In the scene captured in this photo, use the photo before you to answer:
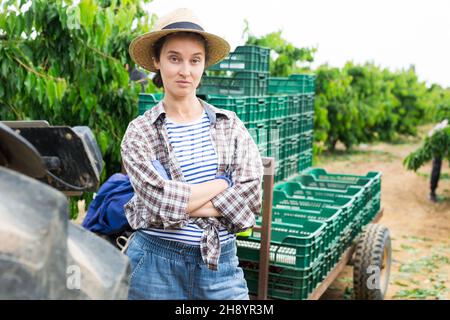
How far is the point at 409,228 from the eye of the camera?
309 inches

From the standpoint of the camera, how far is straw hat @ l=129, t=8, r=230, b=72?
211 cm

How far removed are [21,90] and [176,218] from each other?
2510 millimetres

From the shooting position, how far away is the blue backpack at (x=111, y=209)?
3.06 m

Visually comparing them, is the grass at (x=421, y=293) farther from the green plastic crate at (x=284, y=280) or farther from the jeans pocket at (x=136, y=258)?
the jeans pocket at (x=136, y=258)

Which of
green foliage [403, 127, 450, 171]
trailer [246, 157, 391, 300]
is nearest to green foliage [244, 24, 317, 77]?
green foliage [403, 127, 450, 171]

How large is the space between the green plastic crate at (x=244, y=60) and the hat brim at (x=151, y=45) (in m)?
2.54

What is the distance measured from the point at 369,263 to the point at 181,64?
9.05 ft

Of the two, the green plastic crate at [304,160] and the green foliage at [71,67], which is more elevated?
the green foliage at [71,67]

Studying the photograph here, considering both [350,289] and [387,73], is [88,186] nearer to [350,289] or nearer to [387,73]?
[350,289]

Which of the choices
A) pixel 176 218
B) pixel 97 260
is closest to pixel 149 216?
pixel 176 218

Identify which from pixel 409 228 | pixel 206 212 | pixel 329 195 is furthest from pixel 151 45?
pixel 409 228

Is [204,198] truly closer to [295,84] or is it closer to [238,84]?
[238,84]

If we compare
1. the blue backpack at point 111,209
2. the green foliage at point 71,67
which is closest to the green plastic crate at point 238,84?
the green foliage at point 71,67

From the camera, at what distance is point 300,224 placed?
173 inches
